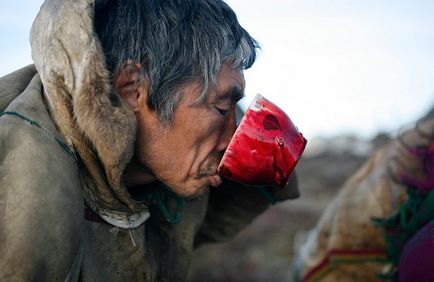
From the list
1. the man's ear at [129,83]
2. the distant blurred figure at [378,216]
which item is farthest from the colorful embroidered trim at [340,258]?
the man's ear at [129,83]

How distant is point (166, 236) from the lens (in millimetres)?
2926

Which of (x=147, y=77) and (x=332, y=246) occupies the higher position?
(x=147, y=77)

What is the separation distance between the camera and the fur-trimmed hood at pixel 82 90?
203cm

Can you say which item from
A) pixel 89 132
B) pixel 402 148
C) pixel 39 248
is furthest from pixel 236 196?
pixel 39 248

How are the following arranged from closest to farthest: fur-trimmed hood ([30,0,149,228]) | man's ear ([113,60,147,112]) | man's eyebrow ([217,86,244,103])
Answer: fur-trimmed hood ([30,0,149,228]), man's ear ([113,60,147,112]), man's eyebrow ([217,86,244,103])

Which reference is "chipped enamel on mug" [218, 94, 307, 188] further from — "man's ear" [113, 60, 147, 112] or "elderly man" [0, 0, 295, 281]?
"man's ear" [113, 60, 147, 112]

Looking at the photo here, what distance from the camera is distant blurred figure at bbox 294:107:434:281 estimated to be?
3.06 metres

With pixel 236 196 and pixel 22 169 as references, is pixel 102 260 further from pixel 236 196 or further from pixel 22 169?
pixel 236 196

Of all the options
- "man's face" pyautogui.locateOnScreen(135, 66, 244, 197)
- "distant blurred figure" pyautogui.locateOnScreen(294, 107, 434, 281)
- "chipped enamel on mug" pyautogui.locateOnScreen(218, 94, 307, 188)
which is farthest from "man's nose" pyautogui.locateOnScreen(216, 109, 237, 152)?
"distant blurred figure" pyautogui.locateOnScreen(294, 107, 434, 281)

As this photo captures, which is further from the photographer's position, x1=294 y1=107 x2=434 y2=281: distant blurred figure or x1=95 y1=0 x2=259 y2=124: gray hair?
x1=294 y1=107 x2=434 y2=281: distant blurred figure

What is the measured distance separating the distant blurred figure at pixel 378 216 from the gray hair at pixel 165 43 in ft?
3.89

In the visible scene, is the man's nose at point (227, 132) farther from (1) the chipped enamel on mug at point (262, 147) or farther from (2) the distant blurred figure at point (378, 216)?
(2) the distant blurred figure at point (378, 216)

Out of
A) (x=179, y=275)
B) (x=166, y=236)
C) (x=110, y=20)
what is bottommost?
(x=179, y=275)

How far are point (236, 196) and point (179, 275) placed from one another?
53 centimetres
